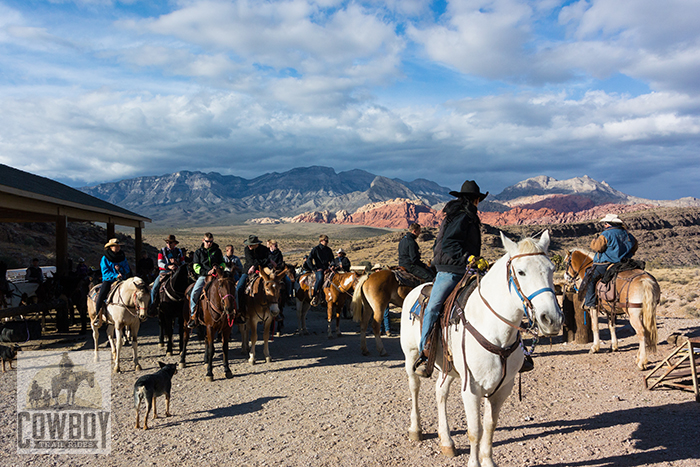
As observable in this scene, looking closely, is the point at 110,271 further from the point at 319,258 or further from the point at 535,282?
the point at 535,282

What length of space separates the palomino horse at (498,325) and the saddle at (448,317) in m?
0.06

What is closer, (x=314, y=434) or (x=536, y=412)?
(x=314, y=434)

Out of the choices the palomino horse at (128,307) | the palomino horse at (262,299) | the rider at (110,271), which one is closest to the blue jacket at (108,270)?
the rider at (110,271)

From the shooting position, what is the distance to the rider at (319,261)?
40.4ft

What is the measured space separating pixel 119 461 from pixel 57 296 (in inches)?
391

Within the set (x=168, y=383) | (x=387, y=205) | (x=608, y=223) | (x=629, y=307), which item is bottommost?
(x=168, y=383)

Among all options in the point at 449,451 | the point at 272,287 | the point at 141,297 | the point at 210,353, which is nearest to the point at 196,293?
the point at 141,297

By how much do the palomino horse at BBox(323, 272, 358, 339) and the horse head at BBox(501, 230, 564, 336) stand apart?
27.4ft

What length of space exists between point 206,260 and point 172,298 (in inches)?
57.3

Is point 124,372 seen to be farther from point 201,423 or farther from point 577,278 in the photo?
point 577,278

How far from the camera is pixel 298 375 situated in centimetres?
799

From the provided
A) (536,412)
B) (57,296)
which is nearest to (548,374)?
(536,412)

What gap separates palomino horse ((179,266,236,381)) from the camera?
7795mm

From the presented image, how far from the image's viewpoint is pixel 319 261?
12703 mm
